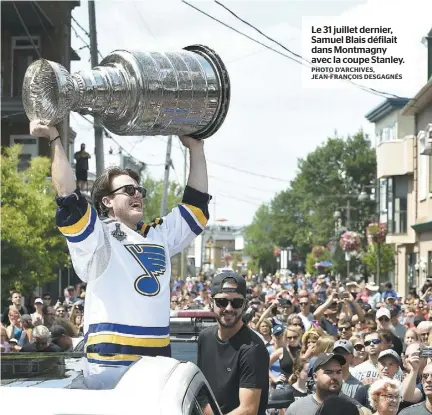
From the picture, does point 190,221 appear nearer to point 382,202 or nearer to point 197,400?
point 197,400

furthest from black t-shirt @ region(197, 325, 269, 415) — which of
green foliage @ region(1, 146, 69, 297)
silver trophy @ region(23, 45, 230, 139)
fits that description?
green foliage @ region(1, 146, 69, 297)

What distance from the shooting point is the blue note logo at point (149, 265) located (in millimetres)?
5051

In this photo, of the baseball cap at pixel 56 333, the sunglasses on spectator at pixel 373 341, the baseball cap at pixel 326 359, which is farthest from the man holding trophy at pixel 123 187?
the baseball cap at pixel 56 333

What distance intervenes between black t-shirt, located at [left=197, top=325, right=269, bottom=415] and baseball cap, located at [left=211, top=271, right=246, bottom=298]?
0.92 ft

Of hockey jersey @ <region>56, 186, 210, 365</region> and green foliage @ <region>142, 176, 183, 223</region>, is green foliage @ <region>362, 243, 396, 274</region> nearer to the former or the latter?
green foliage @ <region>142, 176, 183, 223</region>

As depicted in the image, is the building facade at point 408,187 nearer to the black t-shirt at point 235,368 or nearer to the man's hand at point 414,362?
the man's hand at point 414,362

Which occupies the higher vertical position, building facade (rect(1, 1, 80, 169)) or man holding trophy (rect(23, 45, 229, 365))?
building facade (rect(1, 1, 80, 169))

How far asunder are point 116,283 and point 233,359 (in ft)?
3.10

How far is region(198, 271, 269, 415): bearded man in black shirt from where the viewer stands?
5.57 meters

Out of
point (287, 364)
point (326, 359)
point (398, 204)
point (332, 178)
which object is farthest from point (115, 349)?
point (332, 178)

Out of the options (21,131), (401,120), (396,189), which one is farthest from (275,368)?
(401,120)

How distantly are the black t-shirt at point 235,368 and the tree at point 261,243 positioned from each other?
118447 millimetres

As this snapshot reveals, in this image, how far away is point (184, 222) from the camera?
5.61 meters

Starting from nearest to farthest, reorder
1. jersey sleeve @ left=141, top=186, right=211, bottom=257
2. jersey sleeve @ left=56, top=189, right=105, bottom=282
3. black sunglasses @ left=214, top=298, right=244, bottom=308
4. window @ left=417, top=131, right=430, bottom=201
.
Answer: jersey sleeve @ left=56, top=189, right=105, bottom=282, jersey sleeve @ left=141, top=186, right=211, bottom=257, black sunglasses @ left=214, top=298, right=244, bottom=308, window @ left=417, top=131, right=430, bottom=201
